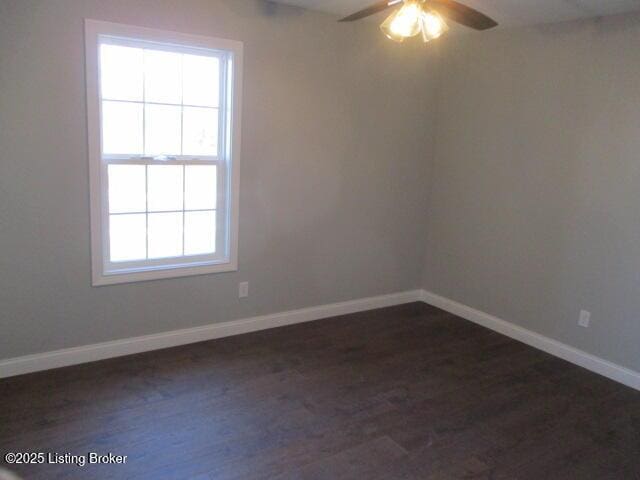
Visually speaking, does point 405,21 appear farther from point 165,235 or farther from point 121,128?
point 165,235

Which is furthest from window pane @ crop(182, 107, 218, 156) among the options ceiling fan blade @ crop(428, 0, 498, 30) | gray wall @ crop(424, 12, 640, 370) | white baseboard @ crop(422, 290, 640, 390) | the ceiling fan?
white baseboard @ crop(422, 290, 640, 390)

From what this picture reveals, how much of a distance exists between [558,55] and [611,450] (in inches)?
99.7

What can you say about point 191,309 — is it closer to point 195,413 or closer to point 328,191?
point 195,413

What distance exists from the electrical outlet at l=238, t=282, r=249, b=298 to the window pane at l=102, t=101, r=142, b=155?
1.17 m

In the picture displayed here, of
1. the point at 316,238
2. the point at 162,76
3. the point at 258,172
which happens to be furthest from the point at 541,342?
the point at 162,76

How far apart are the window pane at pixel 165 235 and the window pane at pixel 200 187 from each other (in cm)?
13

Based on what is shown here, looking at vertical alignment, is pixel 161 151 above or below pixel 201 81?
below

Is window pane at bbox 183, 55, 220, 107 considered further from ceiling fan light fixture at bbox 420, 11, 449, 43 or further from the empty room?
ceiling fan light fixture at bbox 420, 11, 449, 43

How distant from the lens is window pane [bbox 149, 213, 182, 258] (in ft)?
11.3

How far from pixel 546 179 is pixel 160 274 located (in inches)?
110

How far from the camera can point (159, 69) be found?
129 inches

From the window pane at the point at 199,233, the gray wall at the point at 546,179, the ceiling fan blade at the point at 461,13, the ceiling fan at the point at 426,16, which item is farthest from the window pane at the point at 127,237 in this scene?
the gray wall at the point at 546,179

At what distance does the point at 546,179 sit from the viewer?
3738 mm

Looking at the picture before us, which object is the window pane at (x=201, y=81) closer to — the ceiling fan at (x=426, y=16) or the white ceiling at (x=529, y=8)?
the white ceiling at (x=529, y=8)
